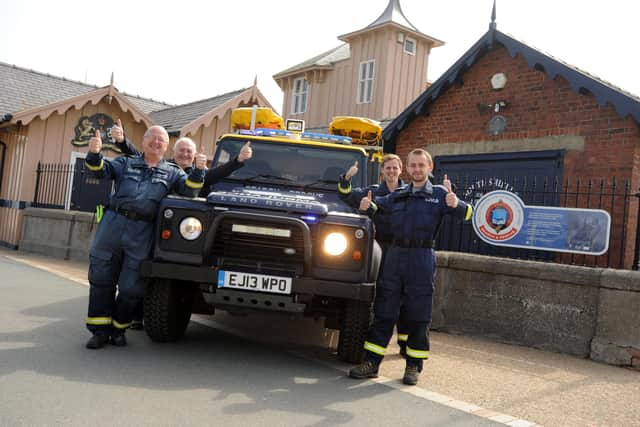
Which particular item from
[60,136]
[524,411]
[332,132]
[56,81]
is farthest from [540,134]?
[56,81]

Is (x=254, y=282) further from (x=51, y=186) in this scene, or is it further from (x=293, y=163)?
(x=51, y=186)

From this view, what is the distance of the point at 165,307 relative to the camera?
14.9 ft

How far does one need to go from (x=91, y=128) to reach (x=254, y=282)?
505 inches

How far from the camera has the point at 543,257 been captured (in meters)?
8.09

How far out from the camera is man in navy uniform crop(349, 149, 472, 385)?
440 cm

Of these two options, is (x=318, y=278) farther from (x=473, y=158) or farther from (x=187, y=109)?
(x=187, y=109)

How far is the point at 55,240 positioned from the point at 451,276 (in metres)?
9.08

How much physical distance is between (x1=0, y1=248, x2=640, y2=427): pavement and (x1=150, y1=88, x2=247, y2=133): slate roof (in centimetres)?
1128

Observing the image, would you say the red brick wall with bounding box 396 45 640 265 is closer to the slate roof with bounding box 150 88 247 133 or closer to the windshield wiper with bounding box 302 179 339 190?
the windshield wiper with bounding box 302 179 339 190

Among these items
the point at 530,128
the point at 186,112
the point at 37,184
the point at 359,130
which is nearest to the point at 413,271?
the point at 359,130

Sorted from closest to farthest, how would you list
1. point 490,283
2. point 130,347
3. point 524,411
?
point 524,411
point 130,347
point 490,283

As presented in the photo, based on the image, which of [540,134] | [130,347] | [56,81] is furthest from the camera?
[56,81]

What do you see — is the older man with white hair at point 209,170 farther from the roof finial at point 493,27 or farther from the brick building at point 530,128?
the roof finial at point 493,27

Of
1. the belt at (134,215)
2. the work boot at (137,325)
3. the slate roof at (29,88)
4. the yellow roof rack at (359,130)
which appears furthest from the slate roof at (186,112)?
the belt at (134,215)
